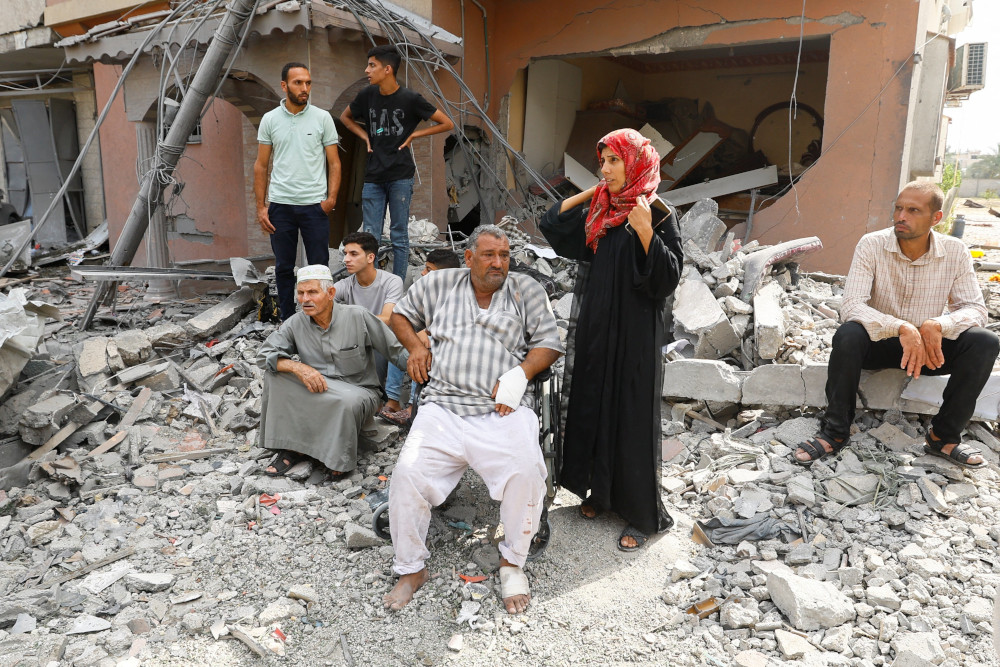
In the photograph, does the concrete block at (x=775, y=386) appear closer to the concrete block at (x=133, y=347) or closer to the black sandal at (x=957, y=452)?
the black sandal at (x=957, y=452)

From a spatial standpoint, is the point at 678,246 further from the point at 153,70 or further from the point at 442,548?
the point at 153,70

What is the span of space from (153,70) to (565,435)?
7232mm

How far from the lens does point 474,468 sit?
10.3ft

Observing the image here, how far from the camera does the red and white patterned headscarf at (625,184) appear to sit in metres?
3.14

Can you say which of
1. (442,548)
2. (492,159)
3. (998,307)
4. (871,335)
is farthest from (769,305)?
(492,159)

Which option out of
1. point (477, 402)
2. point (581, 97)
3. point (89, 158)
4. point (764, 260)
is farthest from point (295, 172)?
point (89, 158)

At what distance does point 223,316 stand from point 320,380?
2.92 metres

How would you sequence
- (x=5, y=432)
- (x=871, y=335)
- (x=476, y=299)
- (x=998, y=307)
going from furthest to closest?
(x=998, y=307) < (x=5, y=432) < (x=871, y=335) < (x=476, y=299)

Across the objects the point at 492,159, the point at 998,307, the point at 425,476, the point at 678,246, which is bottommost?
the point at 425,476

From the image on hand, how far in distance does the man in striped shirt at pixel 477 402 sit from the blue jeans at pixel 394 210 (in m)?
2.55

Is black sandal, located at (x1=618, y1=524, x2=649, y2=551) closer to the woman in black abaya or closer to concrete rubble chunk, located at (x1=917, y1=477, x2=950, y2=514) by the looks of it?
the woman in black abaya

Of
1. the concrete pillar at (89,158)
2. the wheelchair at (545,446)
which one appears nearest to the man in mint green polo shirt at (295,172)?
the wheelchair at (545,446)

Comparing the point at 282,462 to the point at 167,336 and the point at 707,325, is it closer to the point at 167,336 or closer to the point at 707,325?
the point at 167,336

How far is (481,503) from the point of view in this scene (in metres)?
3.84
